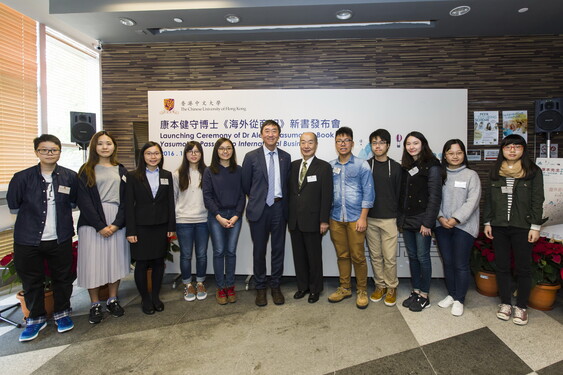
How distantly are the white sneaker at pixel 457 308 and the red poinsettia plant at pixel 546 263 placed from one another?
27.5 inches

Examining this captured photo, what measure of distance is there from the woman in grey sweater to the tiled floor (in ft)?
1.24

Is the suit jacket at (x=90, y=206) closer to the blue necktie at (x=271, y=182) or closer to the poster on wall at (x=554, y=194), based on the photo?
the blue necktie at (x=271, y=182)

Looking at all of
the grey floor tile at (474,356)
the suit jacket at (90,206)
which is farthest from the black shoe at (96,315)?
the grey floor tile at (474,356)

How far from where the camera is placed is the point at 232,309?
2.64 m

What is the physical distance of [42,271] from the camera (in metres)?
2.28

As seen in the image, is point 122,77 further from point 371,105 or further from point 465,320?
point 465,320

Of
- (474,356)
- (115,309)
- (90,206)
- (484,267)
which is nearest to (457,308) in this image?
(474,356)

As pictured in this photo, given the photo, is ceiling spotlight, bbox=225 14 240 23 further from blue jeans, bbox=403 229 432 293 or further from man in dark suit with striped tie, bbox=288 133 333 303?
blue jeans, bbox=403 229 432 293

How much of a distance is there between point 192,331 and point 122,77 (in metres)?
3.54

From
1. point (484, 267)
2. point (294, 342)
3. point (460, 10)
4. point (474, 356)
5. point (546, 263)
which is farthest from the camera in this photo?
point (460, 10)

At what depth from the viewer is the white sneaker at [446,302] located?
2619 mm

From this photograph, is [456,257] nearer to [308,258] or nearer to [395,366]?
[395,366]

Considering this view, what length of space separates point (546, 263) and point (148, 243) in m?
3.58

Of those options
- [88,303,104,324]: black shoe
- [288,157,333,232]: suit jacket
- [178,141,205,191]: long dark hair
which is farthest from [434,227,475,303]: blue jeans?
[88,303,104,324]: black shoe
